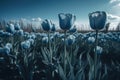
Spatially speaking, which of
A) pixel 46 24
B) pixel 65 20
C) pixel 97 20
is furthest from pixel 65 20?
pixel 46 24

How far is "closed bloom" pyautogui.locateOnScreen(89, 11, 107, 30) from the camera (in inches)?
82.4

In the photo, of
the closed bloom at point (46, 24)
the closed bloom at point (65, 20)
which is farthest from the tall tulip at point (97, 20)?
the closed bloom at point (46, 24)

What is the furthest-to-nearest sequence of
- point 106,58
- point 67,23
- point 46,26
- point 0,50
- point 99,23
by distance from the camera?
point 106,58 < point 0,50 < point 46,26 < point 67,23 < point 99,23

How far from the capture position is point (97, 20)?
6.90ft

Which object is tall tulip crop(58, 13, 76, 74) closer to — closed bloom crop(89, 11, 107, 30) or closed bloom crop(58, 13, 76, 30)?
closed bloom crop(58, 13, 76, 30)

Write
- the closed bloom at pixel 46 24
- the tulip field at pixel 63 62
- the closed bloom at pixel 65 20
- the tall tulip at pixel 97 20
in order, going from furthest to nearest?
the closed bloom at pixel 46 24
the closed bloom at pixel 65 20
the tulip field at pixel 63 62
the tall tulip at pixel 97 20

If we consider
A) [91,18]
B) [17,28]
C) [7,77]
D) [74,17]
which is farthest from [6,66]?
[91,18]

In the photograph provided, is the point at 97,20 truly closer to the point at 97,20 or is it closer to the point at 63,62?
the point at 97,20

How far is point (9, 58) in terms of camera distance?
4.28 meters

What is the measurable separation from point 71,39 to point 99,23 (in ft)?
5.05

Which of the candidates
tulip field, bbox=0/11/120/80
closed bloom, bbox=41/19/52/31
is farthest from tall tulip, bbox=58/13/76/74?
closed bloom, bbox=41/19/52/31

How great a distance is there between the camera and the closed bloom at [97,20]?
82.4 inches

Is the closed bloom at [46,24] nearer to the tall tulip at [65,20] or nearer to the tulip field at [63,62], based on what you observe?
the tulip field at [63,62]

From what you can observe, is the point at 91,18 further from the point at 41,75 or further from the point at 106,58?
the point at 106,58
